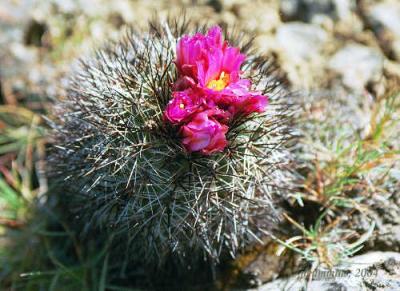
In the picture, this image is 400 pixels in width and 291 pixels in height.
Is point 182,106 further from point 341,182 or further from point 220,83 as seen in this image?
point 341,182

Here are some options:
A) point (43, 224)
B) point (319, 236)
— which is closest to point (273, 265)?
point (319, 236)

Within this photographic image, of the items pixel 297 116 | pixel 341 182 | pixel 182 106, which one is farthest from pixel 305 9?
pixel 182 106

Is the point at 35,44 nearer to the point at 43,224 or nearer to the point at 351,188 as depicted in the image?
the point at 43,224

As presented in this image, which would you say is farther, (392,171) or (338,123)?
(338,123)

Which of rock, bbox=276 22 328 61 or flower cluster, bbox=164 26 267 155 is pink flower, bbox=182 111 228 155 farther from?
rock, bbox=276 22 328 61

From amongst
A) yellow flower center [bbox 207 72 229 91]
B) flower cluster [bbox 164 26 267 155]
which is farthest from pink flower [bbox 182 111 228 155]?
yellow flower center [bbox 207 72 229 91]

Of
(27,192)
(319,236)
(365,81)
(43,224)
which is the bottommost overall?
(319,236)

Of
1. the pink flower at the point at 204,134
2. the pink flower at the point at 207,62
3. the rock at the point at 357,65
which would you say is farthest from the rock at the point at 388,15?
the pink flower at the point at 204,134

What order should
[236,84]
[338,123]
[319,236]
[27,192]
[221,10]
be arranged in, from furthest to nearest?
[221,10], [27,192], [338,123], [319,236], [236,84]
